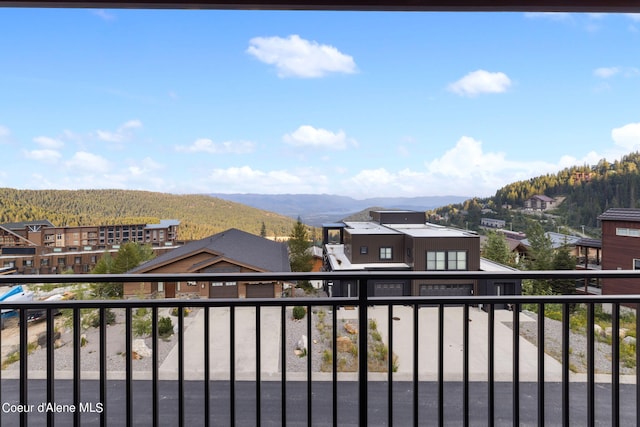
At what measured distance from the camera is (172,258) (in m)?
2.05

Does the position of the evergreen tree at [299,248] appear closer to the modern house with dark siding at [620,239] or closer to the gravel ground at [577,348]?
the gravel ground at [577,348]

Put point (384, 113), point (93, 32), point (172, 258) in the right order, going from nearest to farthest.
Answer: point (172, 258), point (93, 32), point (384, 113)

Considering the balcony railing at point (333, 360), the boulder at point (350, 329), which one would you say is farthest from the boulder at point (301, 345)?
the boulder at point (350, 329)

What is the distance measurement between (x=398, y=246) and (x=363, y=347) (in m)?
0.90

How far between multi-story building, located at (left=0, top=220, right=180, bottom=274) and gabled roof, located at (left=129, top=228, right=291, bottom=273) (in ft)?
0.49

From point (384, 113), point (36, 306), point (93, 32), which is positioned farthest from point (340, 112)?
point (36, 306)

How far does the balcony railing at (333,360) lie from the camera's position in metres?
1.42

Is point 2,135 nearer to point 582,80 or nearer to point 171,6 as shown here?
point 171,6

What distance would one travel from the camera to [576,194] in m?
2.15

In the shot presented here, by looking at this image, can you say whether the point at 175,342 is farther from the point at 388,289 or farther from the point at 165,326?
the point at 388,289

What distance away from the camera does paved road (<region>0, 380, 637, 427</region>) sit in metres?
1.81

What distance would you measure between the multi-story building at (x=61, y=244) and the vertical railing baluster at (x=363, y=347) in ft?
4.63

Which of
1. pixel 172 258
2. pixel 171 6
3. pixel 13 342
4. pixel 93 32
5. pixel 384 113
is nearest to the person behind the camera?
pixel 13 342

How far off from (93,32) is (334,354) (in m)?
2.51
